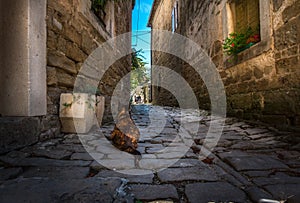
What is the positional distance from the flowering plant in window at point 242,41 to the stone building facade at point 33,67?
2.94m

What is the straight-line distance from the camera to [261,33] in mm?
2791

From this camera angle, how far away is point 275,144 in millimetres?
1936

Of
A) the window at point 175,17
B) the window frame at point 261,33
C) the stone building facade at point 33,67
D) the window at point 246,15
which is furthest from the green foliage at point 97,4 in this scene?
the window at point 175,17

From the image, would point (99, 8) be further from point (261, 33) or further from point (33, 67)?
point (261, 33)

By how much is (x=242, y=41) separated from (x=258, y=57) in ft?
1.87

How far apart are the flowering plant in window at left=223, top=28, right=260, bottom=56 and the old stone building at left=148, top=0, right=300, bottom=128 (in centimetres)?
2

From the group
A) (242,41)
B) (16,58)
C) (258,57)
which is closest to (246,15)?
(242,41)

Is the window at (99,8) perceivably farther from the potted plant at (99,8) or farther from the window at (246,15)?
the window at (246,15)

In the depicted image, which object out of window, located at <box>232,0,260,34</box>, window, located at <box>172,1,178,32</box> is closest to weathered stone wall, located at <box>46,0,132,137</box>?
window, located at <box>232,0,260,34</box>

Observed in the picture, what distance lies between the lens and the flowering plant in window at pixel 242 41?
3040mm

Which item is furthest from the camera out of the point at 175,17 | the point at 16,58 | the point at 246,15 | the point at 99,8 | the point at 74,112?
the point at 175,17

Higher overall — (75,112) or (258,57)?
(258,57)

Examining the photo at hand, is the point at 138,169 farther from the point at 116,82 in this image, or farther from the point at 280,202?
the point at 116,82

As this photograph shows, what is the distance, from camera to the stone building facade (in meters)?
1.66
